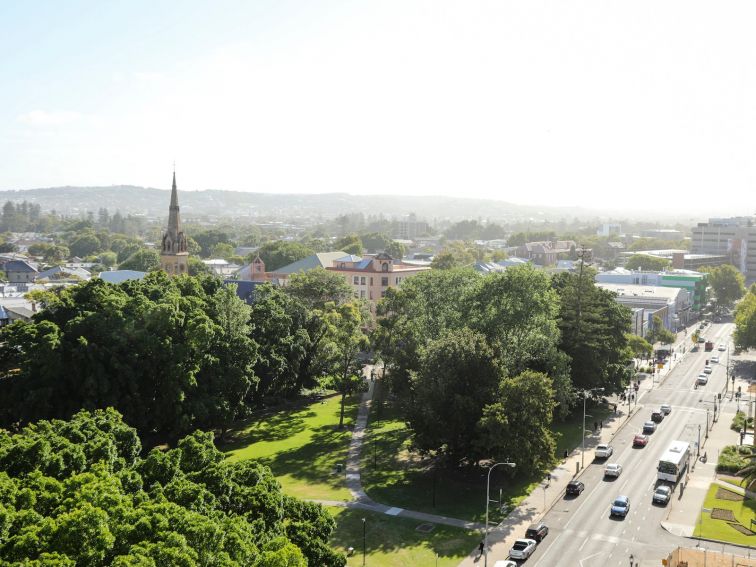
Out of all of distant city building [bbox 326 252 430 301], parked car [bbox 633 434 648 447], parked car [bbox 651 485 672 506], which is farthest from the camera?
distant city building [bbox 326 252 430 301]

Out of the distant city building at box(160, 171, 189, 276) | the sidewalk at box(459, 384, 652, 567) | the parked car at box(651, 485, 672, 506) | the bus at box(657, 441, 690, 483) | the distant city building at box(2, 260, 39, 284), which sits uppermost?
the distant city building at box(160, 171, 189, 276)

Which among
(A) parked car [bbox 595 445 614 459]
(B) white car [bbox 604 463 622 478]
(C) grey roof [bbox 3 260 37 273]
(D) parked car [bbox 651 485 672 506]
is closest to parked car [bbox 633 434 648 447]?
(A) parked car [bbox 595 445 614 459]

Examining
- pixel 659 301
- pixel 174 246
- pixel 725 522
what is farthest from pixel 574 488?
pixel 659 301

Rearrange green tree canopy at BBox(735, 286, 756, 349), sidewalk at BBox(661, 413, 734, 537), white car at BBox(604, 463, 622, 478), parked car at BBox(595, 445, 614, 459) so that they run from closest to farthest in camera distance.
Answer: sidewalk at BBox(661, 413, 734, 537) < white car at BBox(604, 463, 622, 478) < parked car at BBox(595, 445, 614, 459) < green tree canopy at BBox(735, 286, 756, 349)

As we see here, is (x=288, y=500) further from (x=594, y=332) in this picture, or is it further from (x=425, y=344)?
(x=594, y=332)

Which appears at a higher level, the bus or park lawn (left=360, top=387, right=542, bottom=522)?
the bus

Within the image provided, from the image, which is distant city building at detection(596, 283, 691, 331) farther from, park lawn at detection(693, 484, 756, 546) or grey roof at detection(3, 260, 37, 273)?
grey roof at detection(3, 260, 37, 273)

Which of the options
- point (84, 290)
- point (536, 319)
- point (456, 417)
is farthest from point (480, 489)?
point (84, 290)

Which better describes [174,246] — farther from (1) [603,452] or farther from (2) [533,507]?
(2) [533,507]
